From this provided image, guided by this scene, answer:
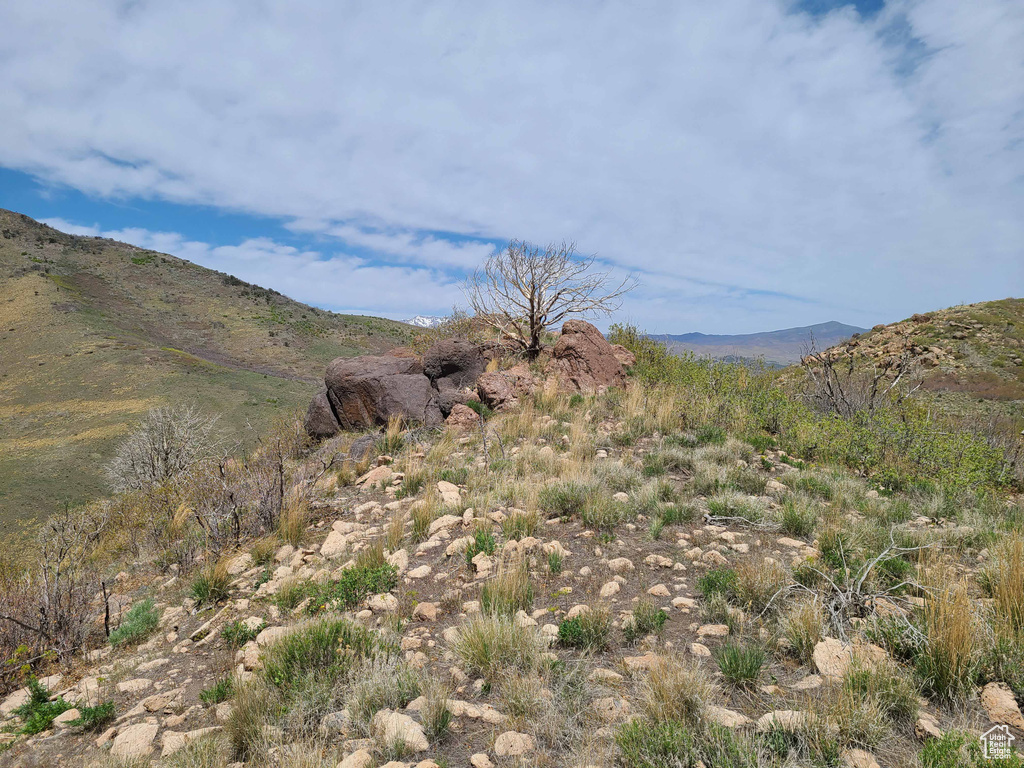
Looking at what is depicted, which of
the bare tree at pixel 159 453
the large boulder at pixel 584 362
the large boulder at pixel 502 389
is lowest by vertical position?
the bare tree at pixel 159 453

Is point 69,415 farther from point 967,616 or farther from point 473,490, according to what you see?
point 967,616

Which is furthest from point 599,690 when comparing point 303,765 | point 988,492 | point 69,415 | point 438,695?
point 69,415

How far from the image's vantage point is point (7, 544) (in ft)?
52.8

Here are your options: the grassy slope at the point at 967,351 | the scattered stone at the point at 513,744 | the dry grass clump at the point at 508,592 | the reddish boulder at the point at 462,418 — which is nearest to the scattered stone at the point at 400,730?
the scattered stone at the point at 513,744

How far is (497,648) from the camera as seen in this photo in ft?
10.3

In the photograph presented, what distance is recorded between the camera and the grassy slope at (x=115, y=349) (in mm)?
25266

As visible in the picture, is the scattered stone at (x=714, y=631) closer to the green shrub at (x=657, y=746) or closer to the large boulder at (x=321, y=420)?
the green shrub at (x=657, y=746)

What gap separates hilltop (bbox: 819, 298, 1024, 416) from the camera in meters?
22.2

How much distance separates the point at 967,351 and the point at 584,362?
28.7 meters

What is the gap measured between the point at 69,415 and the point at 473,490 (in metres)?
34.9

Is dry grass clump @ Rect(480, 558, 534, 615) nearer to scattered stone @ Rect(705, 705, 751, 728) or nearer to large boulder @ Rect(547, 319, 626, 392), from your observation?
scattered stone @ Rect(705, 705, 751, 728)

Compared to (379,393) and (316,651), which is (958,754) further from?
(379,393)

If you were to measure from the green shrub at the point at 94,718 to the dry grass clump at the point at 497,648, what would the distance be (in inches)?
93.9

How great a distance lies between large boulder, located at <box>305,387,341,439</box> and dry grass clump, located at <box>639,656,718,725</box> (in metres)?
10.3
